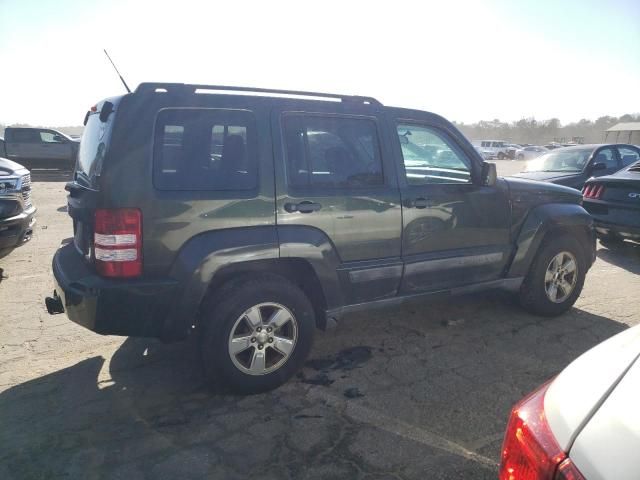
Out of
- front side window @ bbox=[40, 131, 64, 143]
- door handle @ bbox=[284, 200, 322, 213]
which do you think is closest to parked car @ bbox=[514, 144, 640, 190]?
door handle @ bbox=[284, 200, 322, 213]

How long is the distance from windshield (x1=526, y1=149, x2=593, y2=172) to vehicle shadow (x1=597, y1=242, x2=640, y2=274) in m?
1.95

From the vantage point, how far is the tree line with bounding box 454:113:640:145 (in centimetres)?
8319

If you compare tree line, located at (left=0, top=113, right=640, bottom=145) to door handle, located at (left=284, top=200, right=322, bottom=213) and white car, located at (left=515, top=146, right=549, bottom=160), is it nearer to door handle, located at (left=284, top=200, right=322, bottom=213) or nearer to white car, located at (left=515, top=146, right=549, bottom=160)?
white car, located at (left=515, top=146, right=549, bottom=160)

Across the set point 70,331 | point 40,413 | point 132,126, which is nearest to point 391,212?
point 132,126

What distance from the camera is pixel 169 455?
7.93ft

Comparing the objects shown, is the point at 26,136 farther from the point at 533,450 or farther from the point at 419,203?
the point at 533,450

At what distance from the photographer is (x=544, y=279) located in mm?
4348

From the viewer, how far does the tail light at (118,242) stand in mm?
2586

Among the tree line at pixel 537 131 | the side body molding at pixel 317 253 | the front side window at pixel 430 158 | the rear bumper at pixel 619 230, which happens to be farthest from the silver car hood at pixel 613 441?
the tree line at pixel 537 131

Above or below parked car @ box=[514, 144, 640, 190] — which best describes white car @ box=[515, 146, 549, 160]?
below

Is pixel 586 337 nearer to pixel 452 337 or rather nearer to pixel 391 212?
pixel 452 337

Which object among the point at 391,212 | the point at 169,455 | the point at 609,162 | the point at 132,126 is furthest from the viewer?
the point at 609,162

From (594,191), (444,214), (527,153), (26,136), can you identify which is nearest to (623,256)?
(594,191)

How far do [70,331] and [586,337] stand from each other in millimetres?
4624
